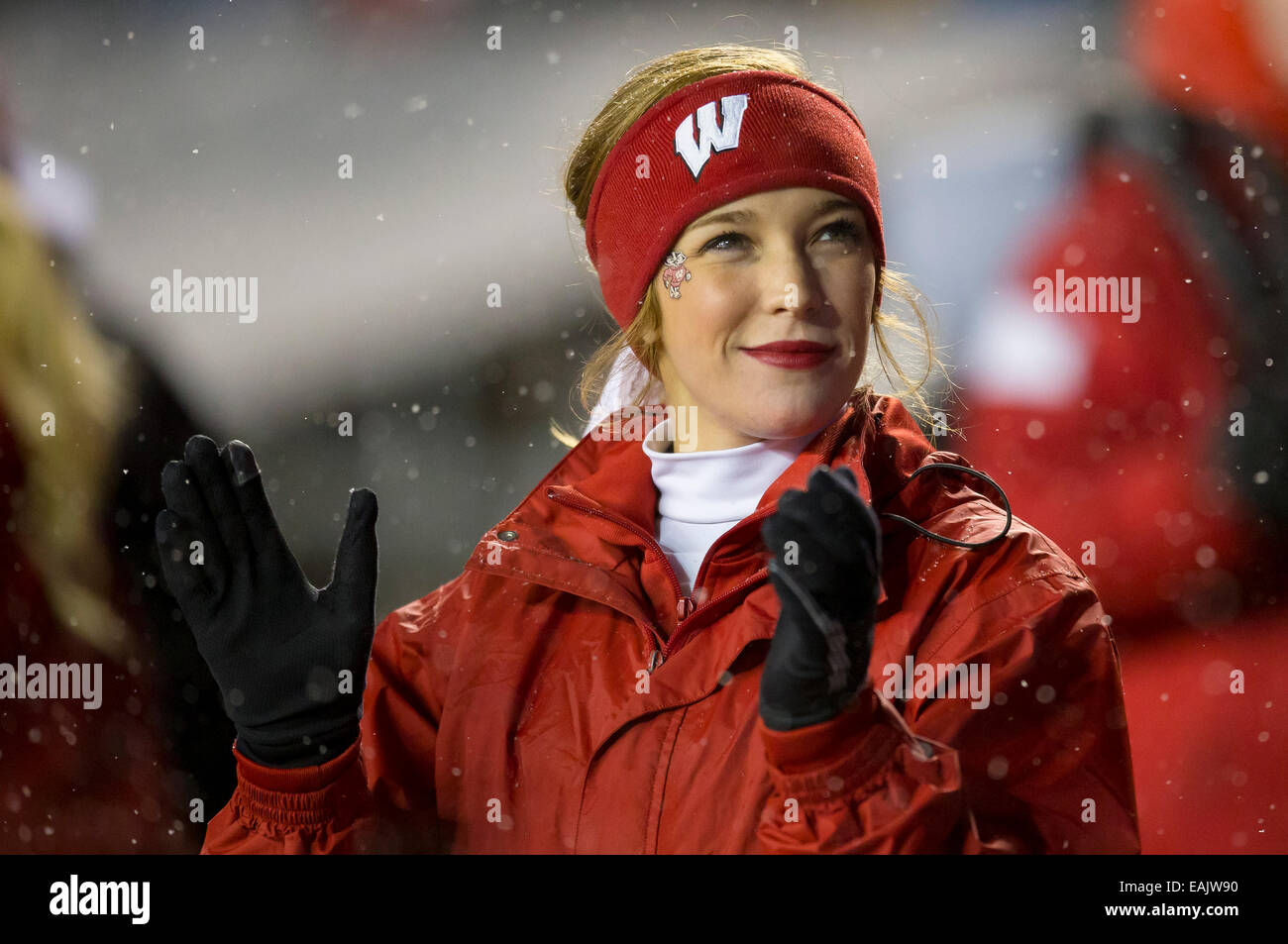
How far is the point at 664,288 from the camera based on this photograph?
1.28 metres

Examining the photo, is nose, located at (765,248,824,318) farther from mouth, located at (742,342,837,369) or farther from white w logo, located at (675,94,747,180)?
white w logo, located at (675,94,747,180)

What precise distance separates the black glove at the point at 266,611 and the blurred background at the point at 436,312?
0.66m

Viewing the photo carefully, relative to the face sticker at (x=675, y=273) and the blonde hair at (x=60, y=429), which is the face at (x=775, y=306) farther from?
the blonde hair at (x=60, y=429)

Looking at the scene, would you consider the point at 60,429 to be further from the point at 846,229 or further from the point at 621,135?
the point at 846,229

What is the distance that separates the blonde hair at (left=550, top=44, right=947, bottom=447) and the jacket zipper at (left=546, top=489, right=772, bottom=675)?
221 mm

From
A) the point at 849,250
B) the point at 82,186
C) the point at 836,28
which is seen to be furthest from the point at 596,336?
the point at 82,186

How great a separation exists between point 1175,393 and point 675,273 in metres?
1.14

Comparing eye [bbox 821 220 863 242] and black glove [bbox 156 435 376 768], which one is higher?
eye [bbox 821 220 863 242]

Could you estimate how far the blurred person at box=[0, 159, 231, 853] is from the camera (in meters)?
1.88

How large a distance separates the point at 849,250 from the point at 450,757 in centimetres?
72

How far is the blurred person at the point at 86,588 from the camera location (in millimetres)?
1878

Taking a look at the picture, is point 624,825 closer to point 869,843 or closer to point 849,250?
point 869,843

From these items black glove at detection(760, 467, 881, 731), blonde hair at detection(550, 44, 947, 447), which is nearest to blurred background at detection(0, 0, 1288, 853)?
blonde hair at detection(550, 44, 947, 447)

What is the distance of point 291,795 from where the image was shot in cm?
118
